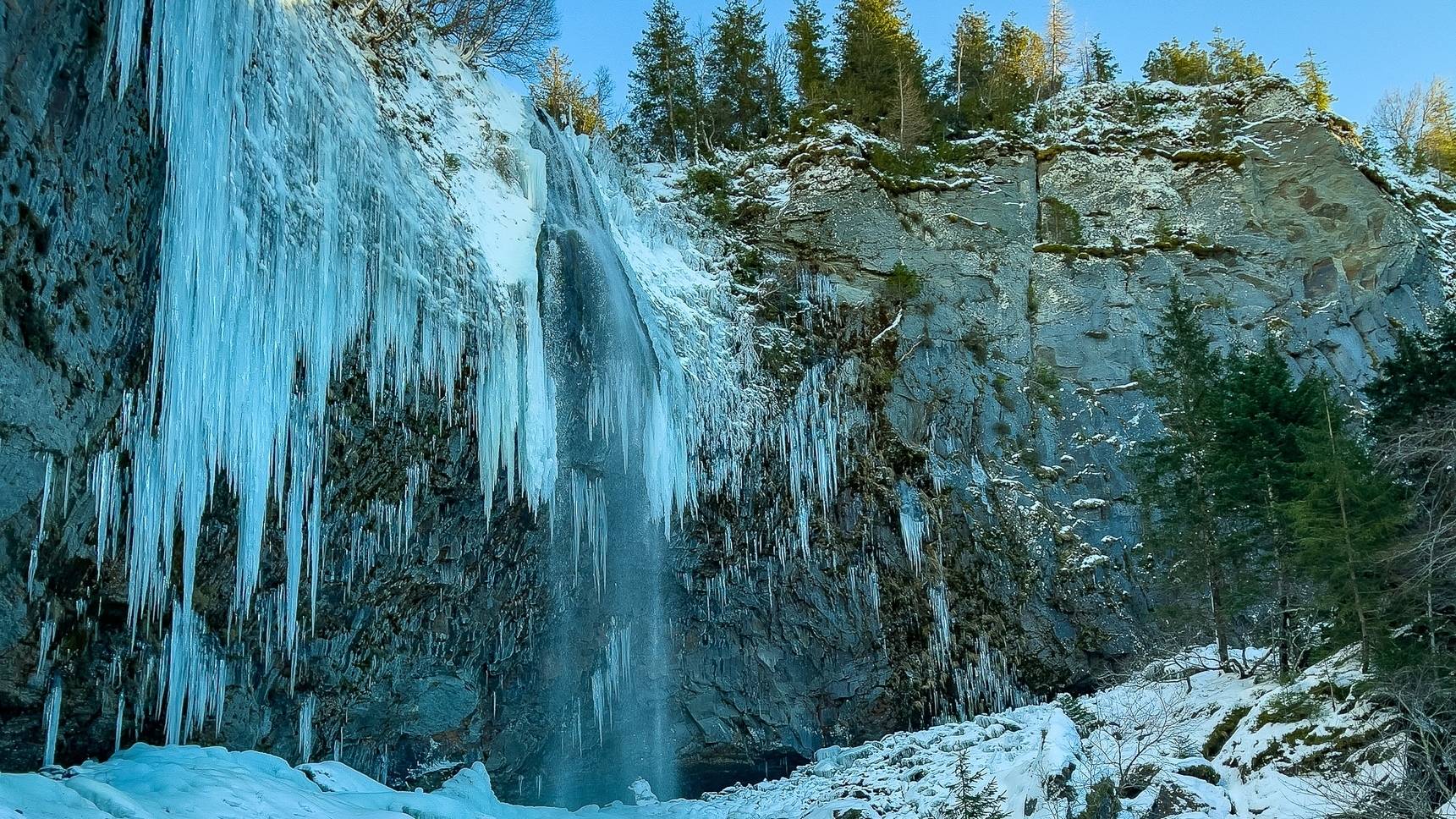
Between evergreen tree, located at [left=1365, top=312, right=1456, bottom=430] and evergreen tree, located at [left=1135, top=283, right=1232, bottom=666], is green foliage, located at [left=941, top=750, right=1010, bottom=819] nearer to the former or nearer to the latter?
evergreen tree, located at [left=1135, top=283, right=1232, bottom=666]

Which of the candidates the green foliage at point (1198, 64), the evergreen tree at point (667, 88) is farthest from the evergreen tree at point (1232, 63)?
the evergreen tree at point (667, 88)

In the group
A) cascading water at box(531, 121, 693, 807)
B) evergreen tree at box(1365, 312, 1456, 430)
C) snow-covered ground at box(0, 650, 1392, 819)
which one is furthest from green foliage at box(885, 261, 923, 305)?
evergreen tree at box(1365, 312, 1456, 430)

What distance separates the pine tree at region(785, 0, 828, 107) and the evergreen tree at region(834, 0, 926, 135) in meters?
0.63

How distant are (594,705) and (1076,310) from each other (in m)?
14.0

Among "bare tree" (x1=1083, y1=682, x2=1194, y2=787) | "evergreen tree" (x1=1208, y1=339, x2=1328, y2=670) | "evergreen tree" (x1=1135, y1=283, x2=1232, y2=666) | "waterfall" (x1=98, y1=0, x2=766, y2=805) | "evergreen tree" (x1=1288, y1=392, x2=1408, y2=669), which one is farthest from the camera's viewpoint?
"evergreen tree" (x1=1135, y1=283, x2=1232, y2=666)

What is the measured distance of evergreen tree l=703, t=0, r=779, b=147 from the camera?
27.4m

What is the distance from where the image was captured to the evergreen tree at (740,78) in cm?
2738

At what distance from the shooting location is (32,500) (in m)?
9.22

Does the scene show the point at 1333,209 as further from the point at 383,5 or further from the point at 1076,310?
the point at 383,5

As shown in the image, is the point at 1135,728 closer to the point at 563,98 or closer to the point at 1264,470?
the point at 1264,470

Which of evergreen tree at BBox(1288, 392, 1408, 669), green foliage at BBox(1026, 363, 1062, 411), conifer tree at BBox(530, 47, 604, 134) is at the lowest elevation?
evergreen tree at BBox(1288, 392, 1408, 669)

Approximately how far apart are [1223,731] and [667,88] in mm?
21826

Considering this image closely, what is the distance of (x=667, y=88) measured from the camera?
27.3 metres

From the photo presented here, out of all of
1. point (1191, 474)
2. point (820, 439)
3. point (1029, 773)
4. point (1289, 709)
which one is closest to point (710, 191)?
point (820, 439)
